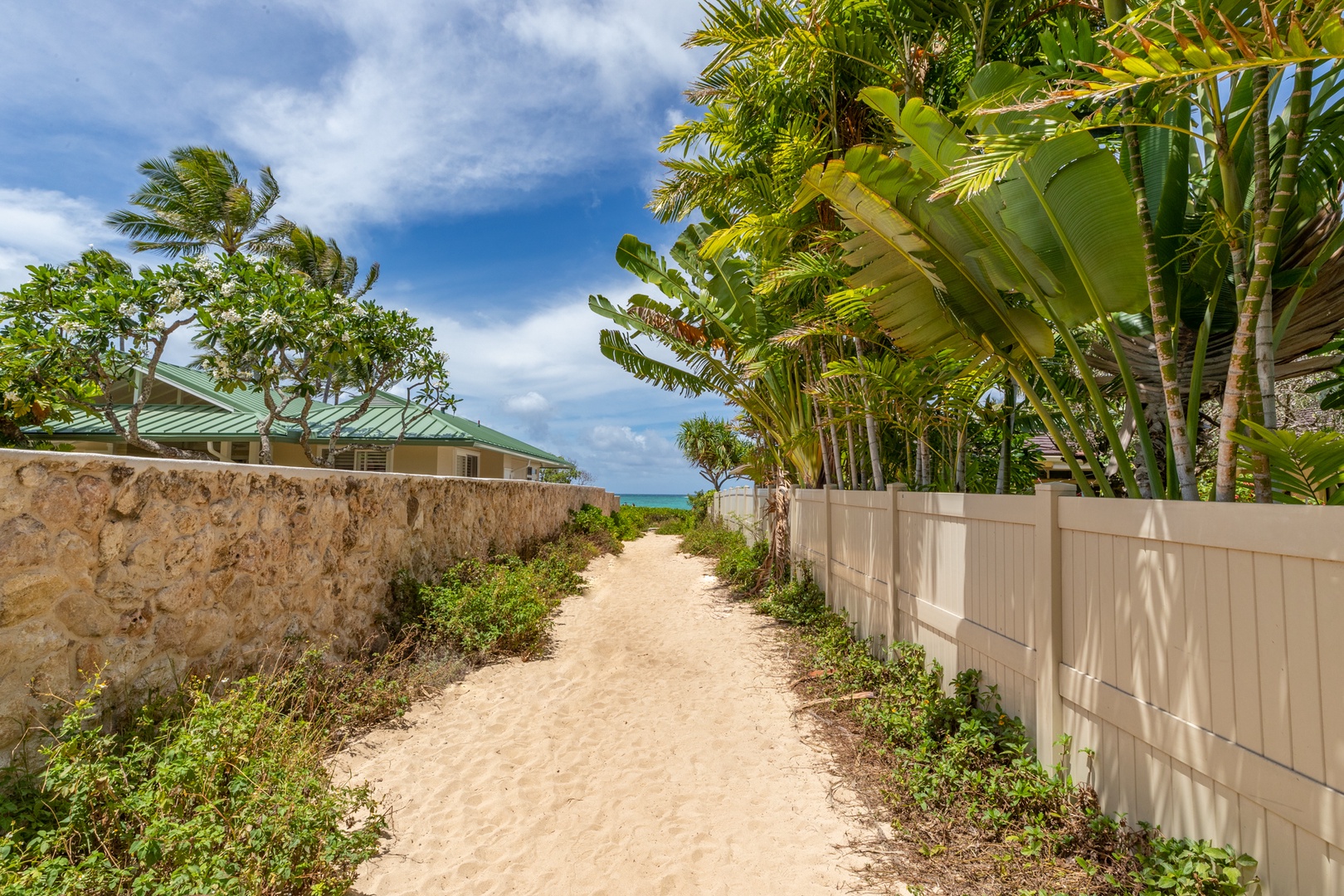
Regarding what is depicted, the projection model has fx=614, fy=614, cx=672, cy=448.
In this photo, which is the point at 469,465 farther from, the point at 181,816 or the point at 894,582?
the point at 181,816

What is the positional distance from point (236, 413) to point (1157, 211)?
18.0m

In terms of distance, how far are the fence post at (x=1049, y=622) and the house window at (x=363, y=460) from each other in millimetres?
16120

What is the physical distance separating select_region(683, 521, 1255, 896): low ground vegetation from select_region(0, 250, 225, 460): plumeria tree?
415 inches

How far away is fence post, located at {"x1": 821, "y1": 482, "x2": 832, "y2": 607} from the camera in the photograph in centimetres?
824

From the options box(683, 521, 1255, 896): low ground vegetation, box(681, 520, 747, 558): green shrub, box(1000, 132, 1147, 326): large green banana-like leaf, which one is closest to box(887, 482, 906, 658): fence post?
box(683, 521, 1255, 896): low ground vegetation

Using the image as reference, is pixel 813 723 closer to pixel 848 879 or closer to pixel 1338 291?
pixel 848 879

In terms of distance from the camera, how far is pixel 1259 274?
8.62ft

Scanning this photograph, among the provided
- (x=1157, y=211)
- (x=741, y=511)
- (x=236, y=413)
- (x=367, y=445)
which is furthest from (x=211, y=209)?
(x=1157, y=211)

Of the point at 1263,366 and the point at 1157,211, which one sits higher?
→ the point at 1157,211

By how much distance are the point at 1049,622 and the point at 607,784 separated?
2938 mm

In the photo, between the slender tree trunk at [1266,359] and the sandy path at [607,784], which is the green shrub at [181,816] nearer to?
the sandy path at [607,784]

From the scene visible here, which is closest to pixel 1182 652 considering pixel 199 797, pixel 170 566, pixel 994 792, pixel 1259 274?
pixel 994 792

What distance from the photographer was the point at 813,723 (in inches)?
201

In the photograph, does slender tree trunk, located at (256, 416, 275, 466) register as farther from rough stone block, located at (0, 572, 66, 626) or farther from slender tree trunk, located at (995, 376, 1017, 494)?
slender tree trunk, located at (995, 376, 1017, 494)
